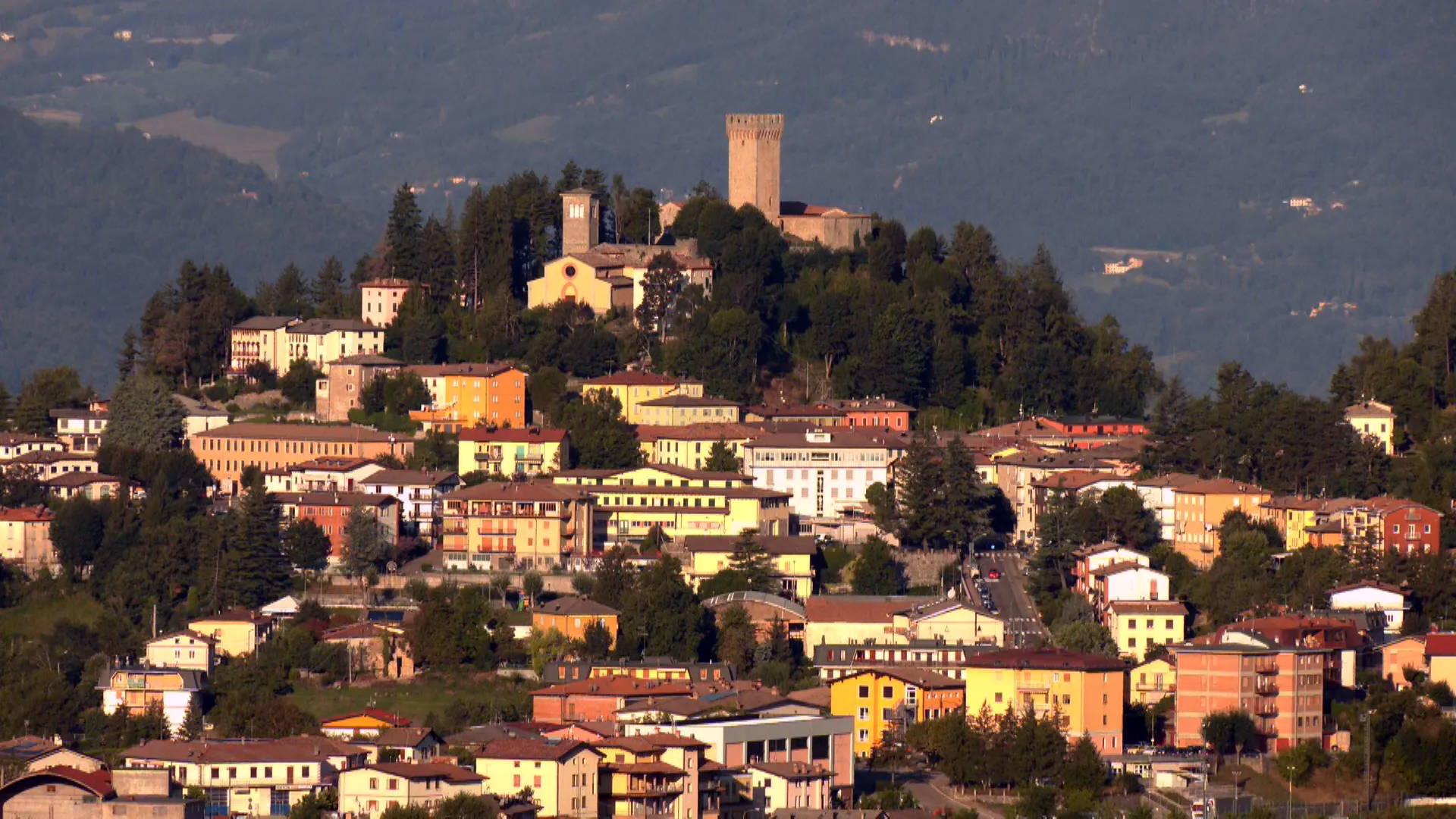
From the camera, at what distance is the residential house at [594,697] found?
57406mm

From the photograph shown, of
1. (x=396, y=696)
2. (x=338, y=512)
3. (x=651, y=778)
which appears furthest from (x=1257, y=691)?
(x=338, y=512)

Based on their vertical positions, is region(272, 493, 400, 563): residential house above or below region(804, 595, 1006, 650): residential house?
above

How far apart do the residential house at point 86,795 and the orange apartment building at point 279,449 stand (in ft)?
83.8

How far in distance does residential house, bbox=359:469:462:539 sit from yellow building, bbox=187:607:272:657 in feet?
22.0

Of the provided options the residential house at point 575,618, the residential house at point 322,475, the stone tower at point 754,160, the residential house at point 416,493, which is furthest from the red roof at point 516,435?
the stone tower at point 754,160

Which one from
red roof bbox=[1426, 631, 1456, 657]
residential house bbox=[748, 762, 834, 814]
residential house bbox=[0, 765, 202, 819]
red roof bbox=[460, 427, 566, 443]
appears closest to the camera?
residential house bbox=[0, 765, 202, 819]

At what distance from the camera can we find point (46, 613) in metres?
68.5

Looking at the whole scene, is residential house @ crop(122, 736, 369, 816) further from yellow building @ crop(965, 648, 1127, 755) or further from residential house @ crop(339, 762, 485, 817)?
yellow building @ crop(965, 648, 1127, 755)

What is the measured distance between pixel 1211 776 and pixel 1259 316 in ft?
404

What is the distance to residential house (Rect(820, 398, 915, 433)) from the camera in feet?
257

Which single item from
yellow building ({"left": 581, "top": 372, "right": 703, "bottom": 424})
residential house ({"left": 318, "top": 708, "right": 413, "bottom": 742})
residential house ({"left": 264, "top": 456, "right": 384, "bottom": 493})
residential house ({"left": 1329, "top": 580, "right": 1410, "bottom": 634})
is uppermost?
yellow building ({"left": 581, "top": 372, "right": 703, "bottom": 424})

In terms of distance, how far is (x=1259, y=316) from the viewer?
17662cm

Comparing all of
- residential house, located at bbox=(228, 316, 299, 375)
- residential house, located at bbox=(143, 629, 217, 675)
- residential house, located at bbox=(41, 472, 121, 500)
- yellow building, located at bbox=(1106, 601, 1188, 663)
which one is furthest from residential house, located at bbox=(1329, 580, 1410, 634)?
residential house, located at bbox=(228, 316, 299, 375)

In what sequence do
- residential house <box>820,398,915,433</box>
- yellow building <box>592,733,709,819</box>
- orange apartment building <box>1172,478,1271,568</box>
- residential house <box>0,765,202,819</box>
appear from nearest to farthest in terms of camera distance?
residential house <box>0,765,202,819</box>, yellow building <box>592,733,709,819</box>, orange apartment building <box>1172,478,1271,568</box>, residential house <box>820,398,915,433</box>
